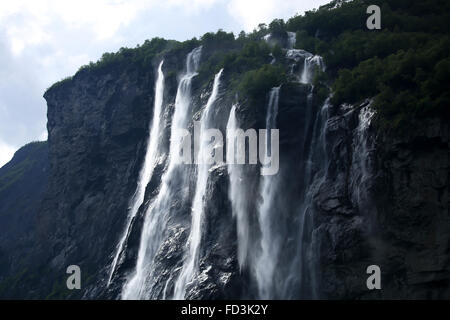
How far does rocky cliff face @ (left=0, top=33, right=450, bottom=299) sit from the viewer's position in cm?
4062

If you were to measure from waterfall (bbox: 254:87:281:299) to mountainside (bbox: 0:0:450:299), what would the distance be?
112 mm

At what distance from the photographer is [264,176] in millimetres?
49719

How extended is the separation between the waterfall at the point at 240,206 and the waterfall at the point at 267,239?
1.24 m

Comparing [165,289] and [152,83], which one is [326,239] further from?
[152,83]

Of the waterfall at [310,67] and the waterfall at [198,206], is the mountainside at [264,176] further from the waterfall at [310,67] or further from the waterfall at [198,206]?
the waterfall at [310,67]

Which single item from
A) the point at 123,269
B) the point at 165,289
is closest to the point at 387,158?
the point at 165,289

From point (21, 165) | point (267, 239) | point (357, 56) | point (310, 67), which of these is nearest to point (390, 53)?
point (357, 56)

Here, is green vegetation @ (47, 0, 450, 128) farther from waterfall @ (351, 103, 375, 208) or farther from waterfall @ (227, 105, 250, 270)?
waterfall @ (227, 105, 250, 270)

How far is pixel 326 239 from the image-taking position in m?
43.9

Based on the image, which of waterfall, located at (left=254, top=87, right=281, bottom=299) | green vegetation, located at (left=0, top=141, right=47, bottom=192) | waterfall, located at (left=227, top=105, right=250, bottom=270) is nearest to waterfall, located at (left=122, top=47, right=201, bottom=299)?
waterfall, located at (left=227, top=105, right=250, bottom=270)

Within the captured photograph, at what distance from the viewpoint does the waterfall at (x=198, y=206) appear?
49750 millimetres

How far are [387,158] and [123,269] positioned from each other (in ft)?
95.6

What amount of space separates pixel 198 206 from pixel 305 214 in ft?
39.3

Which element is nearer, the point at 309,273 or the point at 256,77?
the point at 309,273
